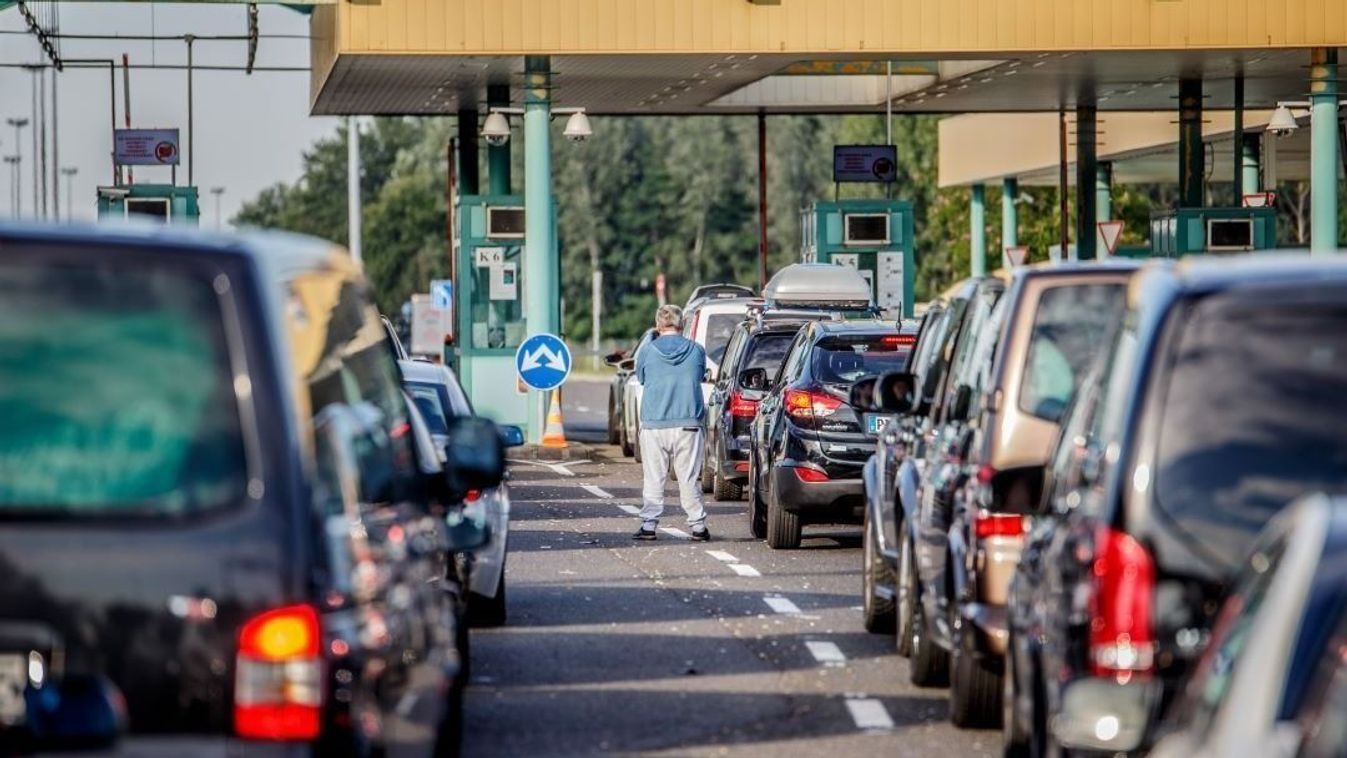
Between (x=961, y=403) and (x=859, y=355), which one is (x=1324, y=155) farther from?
(x=961, y=403)

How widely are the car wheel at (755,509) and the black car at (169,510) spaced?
14.3 m

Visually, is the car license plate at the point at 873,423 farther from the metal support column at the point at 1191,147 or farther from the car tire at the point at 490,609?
the metal support column at the point at 1191,147

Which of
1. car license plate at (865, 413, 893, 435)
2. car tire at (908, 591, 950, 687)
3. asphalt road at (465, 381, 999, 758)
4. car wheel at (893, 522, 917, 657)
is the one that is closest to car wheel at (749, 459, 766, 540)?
asphalt road at (465, 381, 999, 758)

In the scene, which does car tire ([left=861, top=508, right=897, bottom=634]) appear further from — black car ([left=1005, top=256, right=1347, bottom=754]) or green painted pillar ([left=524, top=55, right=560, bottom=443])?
green painted pillar ([left=524, top=55, right=560, bottom=443])

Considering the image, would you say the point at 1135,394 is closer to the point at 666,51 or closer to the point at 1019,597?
the point at 1019,597

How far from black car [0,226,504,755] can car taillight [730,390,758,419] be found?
17.4 m

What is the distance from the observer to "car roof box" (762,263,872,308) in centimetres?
3416

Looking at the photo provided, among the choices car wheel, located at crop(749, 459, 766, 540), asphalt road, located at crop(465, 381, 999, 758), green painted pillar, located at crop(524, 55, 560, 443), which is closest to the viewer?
asphalt road, located at crop(465, 381, 999, 758)

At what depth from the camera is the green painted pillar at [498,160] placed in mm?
37000

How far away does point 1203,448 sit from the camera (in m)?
6.61

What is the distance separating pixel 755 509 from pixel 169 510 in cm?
1500

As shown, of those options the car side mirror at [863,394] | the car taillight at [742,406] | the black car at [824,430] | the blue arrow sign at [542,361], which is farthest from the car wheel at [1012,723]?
the blue arrow sign at [542,361]

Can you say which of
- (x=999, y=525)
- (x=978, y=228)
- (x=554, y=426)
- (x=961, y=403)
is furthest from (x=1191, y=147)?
(x=999, y=525)

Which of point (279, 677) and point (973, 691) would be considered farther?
point (973, 691)
